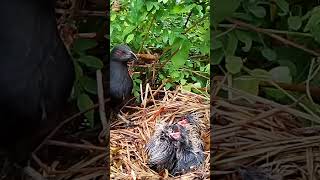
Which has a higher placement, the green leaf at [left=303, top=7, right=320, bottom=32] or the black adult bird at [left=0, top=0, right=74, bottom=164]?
the green leaf at [left=303, top=7, right=320, bottom=32]

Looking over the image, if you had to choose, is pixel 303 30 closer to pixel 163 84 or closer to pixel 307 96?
pixel 307 96

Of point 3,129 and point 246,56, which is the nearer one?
point 3,129

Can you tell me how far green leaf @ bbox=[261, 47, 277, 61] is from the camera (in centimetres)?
165

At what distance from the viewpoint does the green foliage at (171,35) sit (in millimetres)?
1695

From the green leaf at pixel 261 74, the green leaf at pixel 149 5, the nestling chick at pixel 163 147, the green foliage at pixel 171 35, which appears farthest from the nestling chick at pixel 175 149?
the green leaf at pixel 149 5

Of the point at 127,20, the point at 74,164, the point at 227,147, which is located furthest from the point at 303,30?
the point at 74,164

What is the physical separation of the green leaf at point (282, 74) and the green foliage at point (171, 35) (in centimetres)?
19

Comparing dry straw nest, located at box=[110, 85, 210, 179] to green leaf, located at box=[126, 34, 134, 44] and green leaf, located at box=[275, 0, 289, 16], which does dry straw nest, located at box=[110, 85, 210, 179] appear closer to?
green leaf, located at box=[126, 34, 134, 44]

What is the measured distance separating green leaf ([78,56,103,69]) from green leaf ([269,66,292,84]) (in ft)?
1.56

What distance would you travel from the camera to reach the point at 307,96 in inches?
64.7

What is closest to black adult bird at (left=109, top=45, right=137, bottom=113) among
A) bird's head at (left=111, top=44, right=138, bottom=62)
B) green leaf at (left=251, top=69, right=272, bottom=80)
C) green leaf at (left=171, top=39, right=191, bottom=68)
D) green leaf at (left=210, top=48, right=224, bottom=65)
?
bird's head at (left=111, top=44, right=138, bottom=62)

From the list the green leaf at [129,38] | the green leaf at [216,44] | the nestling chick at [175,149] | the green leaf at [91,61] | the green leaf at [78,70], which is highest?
the green leaf at [129,38]

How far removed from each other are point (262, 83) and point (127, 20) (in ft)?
1.36

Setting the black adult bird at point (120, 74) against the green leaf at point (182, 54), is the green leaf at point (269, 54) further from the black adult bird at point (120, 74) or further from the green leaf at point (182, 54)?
the black adult bird at point (120, 74)
